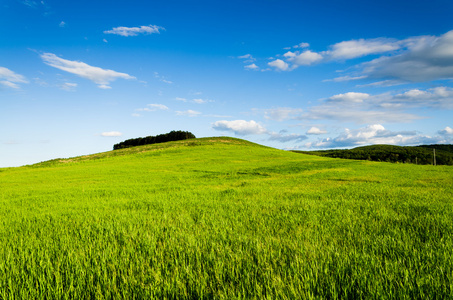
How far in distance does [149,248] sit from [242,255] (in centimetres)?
154

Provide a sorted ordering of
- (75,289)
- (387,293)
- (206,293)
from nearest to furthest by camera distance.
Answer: (387,293) < (206,293) < (75,289)

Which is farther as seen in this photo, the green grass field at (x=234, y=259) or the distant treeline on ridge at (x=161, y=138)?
the distant treeline on ridge at (x=161, y=138)

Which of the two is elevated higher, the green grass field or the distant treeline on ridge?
the distant treeline on ridge

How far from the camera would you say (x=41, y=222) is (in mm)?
6055

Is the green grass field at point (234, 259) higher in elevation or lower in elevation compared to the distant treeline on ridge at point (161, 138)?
lower

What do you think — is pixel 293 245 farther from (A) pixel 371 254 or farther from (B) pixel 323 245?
(A) pixel 371 254

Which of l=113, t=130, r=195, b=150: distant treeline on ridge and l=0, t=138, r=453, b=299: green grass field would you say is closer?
l=0, t=138, r=453, b=299: green grass field

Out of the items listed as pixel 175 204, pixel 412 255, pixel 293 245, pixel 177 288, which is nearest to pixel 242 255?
pixel 293 245

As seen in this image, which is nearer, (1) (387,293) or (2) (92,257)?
(1) (387,293)

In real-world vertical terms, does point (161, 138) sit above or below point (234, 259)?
above

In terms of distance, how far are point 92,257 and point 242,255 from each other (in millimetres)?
2256

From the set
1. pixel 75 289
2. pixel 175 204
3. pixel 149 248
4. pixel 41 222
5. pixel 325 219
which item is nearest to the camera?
pixel 75 289

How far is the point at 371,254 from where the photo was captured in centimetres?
327

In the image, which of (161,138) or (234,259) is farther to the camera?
(161,138)
